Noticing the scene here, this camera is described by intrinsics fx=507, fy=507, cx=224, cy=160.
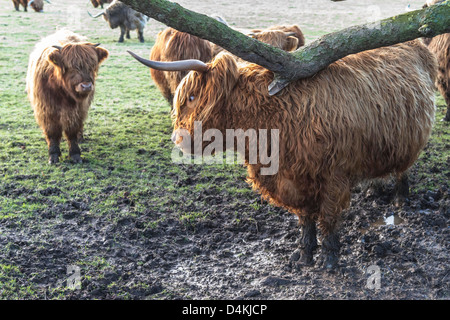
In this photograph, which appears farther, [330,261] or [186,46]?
[186,46]

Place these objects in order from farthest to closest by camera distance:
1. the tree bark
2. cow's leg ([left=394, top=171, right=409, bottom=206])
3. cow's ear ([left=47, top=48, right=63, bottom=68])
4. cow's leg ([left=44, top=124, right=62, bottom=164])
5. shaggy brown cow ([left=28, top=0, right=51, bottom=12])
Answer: shaggy brown cow ([left=28, top=0, right=51, bottom=12]), cow's leg ([left=44, top=124, right=62, bottom=164]), cow's ear ([left=47, top=48, right=63, bottom=68]), cow's leg ([left=394, top=171, right=409, bottom=206]), the tree bark

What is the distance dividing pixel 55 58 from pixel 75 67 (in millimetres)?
204

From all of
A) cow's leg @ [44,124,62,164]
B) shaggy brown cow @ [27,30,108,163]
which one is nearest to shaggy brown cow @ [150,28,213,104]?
shaggy brown cow @ [27,30,108,163]

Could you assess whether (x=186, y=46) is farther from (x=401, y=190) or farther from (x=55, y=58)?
(x=401, y=190)

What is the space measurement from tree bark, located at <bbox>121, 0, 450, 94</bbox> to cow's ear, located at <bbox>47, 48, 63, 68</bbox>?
2.38m

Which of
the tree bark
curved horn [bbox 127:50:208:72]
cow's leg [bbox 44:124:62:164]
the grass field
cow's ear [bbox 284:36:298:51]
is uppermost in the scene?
the tree bark

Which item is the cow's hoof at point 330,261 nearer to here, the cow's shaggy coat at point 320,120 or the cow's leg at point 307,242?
the cow's shaggy coat at point 320,120

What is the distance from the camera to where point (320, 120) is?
119 inches

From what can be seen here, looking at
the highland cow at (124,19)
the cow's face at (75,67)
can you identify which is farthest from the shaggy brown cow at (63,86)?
the highland cow at (124,19)

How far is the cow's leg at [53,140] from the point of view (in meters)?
5.34

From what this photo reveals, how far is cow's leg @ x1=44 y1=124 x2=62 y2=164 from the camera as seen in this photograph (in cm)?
534

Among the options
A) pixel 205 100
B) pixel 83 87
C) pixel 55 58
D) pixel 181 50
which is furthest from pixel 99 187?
pixel 181 50

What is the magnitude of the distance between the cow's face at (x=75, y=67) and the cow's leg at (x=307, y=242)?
2.69 meters

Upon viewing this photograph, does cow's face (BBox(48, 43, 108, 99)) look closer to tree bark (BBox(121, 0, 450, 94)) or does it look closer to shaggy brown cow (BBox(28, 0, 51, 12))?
tree bark (BBox(121, 0, 450, 94))
